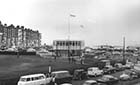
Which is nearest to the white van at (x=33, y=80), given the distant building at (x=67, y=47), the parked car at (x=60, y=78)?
the parked car at (x=60, y=78)

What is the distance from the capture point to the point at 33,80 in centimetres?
2512

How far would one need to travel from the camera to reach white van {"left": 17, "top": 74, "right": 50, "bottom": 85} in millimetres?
24434

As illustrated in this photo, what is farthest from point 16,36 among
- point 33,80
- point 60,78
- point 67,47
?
point 33,80

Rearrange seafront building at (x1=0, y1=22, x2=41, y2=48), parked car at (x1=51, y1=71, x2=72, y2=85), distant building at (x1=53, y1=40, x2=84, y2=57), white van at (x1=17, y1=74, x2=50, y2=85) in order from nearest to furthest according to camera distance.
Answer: white van at (x1=17, y1=74, x2=50, y2=85) < parked car at (x1=51, y1=71, x2=72, y2=85) < distant building at (x1=53, y1=40, x2=84, y2=57) < seafront building at (x1=0, y1=22, x2=41, y2=48)

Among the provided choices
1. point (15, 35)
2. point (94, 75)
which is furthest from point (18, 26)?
point (94, 75)

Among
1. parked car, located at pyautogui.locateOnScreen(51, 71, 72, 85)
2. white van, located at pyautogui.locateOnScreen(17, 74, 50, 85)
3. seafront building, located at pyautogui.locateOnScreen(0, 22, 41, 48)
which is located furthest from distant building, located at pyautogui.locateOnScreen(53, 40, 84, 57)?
seafront building, located at pyautogui.locateOnScreen(0, 22, 41, 48)

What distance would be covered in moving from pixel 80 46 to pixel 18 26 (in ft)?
244

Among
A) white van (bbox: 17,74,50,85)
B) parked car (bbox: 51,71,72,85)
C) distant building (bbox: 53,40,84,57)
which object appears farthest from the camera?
distant building (bbox: 53,40,84,57)

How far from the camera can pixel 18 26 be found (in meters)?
142

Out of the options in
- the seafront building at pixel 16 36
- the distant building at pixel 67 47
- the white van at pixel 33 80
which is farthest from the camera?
the seafront building at pixel 16 36

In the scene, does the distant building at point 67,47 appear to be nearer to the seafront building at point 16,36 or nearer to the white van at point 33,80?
the white van at point 33,80

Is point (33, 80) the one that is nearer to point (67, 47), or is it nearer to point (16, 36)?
point (67, 47)

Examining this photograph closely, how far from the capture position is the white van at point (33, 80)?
24.4m

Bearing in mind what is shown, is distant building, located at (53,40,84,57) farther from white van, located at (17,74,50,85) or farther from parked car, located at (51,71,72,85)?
white van, located at (17,74,50,85)
